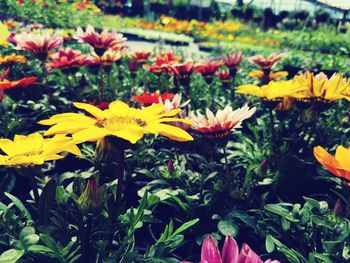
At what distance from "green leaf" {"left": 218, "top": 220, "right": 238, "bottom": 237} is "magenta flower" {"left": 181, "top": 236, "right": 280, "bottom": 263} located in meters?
0.37

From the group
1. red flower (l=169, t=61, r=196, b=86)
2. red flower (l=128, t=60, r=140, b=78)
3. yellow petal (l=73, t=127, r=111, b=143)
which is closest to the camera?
yellow petal (l=73, t=127, r=111, b=143)

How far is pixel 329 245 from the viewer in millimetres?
720

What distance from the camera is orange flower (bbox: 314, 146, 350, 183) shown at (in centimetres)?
71

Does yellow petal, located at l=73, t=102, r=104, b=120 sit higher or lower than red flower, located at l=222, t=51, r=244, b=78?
higher

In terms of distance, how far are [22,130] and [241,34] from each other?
30.0 feet

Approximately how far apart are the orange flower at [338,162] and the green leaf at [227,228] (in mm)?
257

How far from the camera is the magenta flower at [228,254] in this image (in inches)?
18.4

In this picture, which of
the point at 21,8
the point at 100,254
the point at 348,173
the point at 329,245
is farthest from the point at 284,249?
the point at 21,8

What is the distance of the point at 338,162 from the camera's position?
0.72 metres

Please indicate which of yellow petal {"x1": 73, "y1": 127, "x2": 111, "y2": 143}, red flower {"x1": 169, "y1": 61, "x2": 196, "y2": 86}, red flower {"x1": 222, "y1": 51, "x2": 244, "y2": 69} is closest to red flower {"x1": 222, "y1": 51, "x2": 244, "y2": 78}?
red flower {"x1": 222, "y1": 51, "x2": 244, "y2": 69}

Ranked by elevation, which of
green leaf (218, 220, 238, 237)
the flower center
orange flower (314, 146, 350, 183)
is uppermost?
the flower center

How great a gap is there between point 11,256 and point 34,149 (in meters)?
0.19

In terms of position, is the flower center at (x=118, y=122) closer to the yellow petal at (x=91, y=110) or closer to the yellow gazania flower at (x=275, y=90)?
the yellow petal at (x=91, y=110)

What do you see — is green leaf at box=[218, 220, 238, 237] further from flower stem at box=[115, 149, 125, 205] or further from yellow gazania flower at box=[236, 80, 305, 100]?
yellow gazania flower at box=[236, 80, 305, 100]
